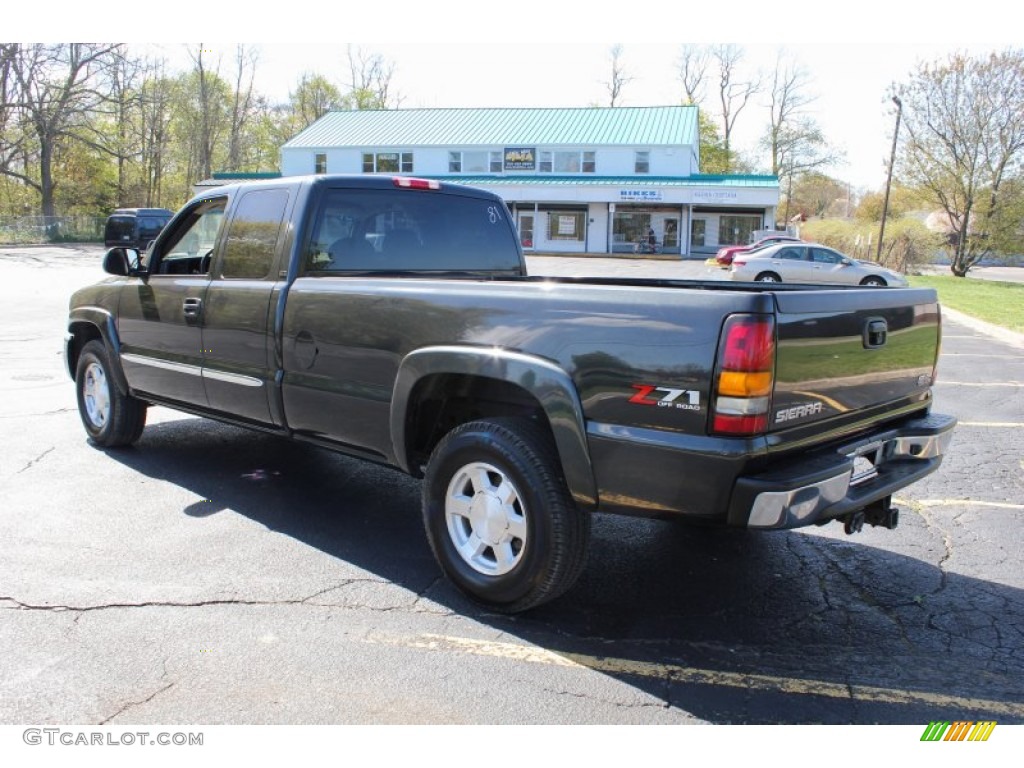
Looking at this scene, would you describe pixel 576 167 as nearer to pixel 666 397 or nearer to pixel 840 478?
pixel 840 478

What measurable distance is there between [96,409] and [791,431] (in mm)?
5424

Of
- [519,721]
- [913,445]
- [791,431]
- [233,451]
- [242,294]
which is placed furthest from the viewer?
[233,451]

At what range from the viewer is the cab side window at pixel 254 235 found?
4.58 meters

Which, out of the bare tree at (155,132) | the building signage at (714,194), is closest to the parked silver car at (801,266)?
the building signage at (714,194)

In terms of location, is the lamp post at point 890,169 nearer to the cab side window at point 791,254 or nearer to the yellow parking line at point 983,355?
the cab side window at point 791,254

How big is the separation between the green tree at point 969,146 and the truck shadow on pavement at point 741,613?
36233mm

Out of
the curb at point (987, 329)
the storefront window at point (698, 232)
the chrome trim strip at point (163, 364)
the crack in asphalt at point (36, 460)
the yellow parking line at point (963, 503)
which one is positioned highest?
the storefront window at point (698, 232)

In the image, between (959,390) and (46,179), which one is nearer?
(959,390)

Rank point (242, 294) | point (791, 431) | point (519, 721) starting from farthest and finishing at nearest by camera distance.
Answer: point (242, 294) → point (791, 431) → point (519, 721)

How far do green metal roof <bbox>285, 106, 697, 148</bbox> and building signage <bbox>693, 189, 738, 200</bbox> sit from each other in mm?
3503

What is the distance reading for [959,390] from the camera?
895cm

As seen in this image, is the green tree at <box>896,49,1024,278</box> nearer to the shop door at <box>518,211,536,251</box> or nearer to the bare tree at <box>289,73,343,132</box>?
the shop door at <box>518,211,536,251</box>

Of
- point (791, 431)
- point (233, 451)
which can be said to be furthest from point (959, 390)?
point (233, 451)

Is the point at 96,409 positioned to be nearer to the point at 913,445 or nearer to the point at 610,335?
the point at 610,335
